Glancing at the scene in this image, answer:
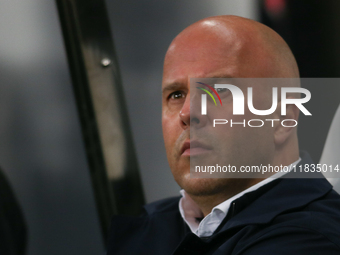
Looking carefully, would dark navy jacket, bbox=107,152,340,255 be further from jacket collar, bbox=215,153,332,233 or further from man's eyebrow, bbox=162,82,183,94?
man's eyebrow, bbox=162,82,183,94

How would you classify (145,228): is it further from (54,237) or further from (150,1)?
(150,1)

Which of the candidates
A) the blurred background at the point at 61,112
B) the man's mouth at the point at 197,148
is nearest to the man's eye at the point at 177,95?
the man's mouth at the point at 197,148

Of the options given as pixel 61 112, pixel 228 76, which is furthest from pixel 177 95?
pixel 61 112

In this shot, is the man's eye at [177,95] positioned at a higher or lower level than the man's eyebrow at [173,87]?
lower

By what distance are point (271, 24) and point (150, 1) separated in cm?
51

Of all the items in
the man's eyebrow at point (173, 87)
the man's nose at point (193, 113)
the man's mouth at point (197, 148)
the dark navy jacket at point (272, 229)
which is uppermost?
the man's eyebrow at point (173, 87)

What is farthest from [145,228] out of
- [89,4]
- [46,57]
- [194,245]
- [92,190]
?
[89,4]

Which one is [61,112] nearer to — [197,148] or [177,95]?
[177,95]

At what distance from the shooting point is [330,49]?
1239 millimetres

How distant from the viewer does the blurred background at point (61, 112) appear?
1.44 m

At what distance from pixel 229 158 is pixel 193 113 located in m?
0.16

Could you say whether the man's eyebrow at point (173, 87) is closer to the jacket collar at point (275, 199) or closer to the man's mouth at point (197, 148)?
the man's mouth at point (197, 148)

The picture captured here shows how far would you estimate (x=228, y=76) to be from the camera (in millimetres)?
963

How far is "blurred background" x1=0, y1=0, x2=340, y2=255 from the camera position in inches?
56.6
